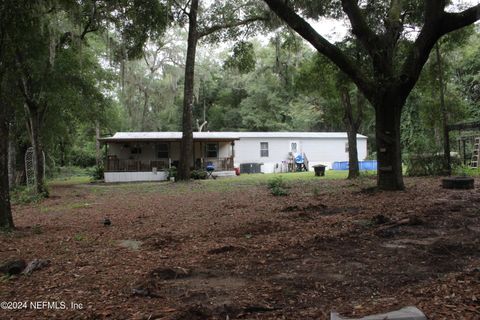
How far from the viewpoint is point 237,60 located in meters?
20.4

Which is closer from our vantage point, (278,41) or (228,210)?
(228,210)

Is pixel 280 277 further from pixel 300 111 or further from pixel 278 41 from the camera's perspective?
pixel 300 111

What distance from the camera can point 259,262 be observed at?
181 inches

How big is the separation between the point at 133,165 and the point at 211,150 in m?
5.23

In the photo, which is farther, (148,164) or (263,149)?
(263,149)

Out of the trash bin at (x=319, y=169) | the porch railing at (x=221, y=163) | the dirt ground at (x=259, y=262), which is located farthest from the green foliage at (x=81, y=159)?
the dirt ground at (x=259, y=262)

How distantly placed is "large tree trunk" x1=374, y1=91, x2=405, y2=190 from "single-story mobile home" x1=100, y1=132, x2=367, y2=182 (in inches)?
572

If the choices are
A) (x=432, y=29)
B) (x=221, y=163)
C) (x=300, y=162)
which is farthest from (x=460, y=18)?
(x=300, y=162)

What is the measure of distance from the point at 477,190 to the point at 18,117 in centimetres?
1872

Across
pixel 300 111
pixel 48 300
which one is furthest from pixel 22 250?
pixel 300 111

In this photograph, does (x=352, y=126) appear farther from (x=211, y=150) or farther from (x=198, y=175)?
(x=211, y=150)

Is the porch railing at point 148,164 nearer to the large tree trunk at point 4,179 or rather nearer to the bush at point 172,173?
the bush at point 172,173

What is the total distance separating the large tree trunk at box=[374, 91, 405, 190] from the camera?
34.9ft

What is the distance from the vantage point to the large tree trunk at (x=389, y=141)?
419 inches
